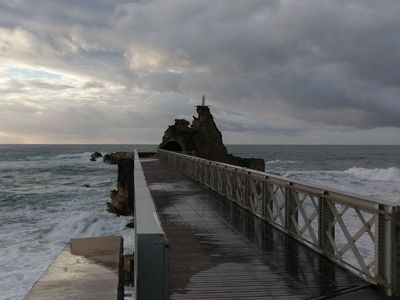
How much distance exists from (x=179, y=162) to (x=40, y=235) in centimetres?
938

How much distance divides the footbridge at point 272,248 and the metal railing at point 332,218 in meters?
0.01

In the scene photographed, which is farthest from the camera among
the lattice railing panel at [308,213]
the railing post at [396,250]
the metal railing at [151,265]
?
the lattice railing panel at [308,213]

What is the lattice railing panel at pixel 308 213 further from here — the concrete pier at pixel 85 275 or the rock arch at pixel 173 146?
the rock arch at pixel 173 146

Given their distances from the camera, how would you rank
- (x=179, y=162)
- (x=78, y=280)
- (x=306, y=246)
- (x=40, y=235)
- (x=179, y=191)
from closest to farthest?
(x=78, y=280), (x=306, y=246), (x=179, y=191), (x=40, y=235), (x=179, y=162)

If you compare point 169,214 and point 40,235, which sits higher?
point 169,214

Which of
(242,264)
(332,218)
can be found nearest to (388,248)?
(332,218)

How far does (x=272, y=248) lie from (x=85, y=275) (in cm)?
303

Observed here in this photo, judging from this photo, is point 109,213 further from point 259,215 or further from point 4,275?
point 259,215

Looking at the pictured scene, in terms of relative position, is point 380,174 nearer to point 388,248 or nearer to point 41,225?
point 41,225

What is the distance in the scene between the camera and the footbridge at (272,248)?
4.50m

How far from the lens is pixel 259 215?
10750 millimetres

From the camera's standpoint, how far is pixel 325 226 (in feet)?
22.8

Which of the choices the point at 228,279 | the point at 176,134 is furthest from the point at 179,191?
the point at 176,134

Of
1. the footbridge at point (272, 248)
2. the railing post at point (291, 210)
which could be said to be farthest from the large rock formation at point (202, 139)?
the railing post at point (291, 210)
